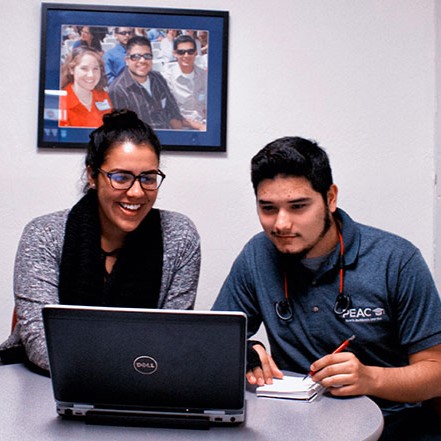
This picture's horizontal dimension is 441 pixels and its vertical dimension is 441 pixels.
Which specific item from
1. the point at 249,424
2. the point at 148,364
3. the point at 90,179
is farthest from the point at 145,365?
the point at 90,179

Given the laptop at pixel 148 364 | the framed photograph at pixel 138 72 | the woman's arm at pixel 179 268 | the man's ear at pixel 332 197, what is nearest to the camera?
the laptop at pixel 148 364

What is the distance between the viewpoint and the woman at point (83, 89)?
2160 millimetres

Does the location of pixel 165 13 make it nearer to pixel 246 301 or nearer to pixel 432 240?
pixel 246 301

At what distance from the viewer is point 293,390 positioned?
4.06 ft

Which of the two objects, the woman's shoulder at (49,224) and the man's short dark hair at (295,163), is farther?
the woman's shoulder at (49,224)

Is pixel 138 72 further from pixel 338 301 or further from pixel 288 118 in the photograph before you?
pixel 338 301

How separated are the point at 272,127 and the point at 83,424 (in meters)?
1.46

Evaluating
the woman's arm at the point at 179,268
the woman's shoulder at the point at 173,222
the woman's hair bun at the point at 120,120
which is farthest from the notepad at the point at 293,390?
the woman's hair bun at the point at 120,120

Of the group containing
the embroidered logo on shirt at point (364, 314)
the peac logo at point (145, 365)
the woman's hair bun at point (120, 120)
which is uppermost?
the woman's hair bun at point (120, 120)

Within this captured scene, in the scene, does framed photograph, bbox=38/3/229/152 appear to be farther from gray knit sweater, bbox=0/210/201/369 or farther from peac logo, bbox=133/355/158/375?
peac logo, bbox=133/355/158/375

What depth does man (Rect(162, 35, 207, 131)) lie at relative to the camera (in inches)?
86.0

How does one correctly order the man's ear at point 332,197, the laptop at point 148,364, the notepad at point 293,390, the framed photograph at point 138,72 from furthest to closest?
the framed photograph at point 138,72 → the man's ear at point 332,197 → the notepad at point 293,390 → the laptop at point 148,364

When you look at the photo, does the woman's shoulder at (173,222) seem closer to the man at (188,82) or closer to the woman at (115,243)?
the woman at (115,243)

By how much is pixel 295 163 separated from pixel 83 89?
104cm
